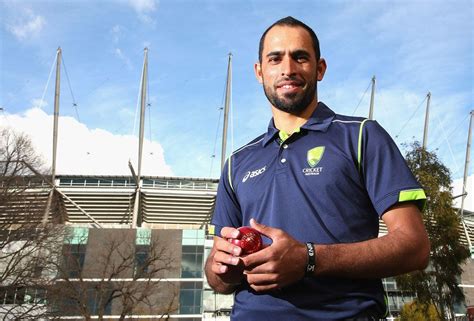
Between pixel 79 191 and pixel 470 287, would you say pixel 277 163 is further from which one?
pixel 470 287

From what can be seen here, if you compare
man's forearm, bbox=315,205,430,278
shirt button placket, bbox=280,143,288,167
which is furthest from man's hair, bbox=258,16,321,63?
man's forearm, bbox=315,205,430,278

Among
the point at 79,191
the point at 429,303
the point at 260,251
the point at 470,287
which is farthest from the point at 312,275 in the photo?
the point at 470,287

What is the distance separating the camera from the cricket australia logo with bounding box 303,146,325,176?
161cm

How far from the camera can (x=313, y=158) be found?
1.66 m

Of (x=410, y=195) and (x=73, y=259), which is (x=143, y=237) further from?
(x=410, y=195)

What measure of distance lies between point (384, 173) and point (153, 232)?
38578mm

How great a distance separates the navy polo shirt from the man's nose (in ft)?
0.72

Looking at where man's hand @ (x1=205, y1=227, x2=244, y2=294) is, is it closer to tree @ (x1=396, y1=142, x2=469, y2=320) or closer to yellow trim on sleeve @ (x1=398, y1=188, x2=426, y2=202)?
yellow trim on sleeve @ (x1=398, y1=188, x2=426, y2=202)

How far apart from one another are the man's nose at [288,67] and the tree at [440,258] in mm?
16432

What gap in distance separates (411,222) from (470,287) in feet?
170

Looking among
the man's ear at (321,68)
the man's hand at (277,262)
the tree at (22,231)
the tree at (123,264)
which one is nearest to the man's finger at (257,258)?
the man's hand at (277,262)

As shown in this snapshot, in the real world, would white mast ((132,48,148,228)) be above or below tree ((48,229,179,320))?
above

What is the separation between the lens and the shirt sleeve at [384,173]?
1.51 meters

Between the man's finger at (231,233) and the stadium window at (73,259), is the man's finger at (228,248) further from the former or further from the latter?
the stadium window at (73,259)
